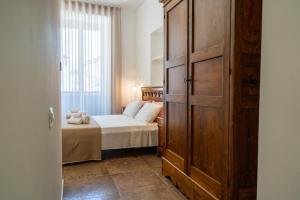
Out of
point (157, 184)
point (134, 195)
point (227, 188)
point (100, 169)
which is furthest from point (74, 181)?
point (227, 188)

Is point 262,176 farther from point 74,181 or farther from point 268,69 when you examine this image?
point 74,181

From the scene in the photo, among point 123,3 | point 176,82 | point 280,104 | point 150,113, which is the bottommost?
point 150,113

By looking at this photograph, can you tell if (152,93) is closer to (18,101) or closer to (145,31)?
(145,31)

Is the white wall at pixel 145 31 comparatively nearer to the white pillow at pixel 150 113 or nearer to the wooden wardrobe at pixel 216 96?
the white pillow at pixel 150 113

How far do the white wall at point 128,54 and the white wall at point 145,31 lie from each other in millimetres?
149

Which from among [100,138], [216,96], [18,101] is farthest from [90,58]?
[18,101]

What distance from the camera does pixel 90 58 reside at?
5707mm

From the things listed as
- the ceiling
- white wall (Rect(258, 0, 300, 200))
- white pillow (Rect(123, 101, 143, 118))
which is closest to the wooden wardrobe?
white wall (Rect(258, 0, 300, 200))

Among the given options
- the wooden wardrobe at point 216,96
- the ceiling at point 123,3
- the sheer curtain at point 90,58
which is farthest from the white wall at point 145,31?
the wooden wardrobe at point 216,96

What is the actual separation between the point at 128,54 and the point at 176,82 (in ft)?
12.6

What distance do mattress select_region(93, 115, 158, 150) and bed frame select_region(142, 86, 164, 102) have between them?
0.79 metres

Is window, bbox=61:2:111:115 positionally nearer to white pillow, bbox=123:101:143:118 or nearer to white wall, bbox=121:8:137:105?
white wall, bbox=121:8:137:105

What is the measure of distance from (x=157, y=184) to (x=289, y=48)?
217 cm

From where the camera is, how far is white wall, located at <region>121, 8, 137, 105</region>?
6066 millimetres
